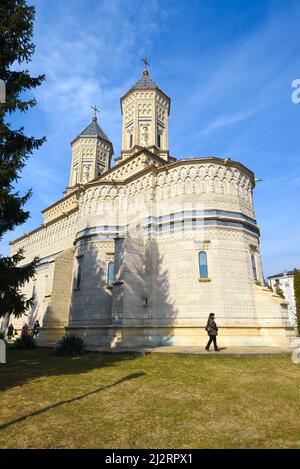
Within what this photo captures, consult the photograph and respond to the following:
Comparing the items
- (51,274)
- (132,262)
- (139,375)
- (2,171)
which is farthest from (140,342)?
(2,171)

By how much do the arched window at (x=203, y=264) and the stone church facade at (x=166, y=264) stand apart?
0.06 metres

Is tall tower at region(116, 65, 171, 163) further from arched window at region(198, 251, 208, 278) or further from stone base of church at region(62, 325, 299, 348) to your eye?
stone base of church at region(62, 325, 299, 348)

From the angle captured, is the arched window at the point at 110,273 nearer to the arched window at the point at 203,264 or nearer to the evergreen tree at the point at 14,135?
the arched window at the point at 203,264

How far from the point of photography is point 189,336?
17609mm

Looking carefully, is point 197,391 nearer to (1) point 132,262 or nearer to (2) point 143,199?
(1) point 132,262

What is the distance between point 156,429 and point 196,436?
0.72m

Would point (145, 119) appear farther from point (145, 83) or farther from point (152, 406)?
point (152, 406)

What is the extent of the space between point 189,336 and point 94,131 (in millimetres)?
27547

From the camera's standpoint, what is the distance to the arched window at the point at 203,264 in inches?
727

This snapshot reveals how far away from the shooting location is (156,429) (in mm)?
5113

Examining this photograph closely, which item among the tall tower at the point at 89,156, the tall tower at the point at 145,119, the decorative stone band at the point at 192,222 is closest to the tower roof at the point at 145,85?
the tall tower at the point at 145,119

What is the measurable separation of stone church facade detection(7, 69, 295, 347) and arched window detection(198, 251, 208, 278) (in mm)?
62

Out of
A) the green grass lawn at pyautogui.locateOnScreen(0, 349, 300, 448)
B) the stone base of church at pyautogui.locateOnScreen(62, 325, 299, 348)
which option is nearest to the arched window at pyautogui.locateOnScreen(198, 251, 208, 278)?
the stone base of church at pyautogui.locateOnScreen(62, 325, 299, 348)

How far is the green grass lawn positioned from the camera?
4711 millimetres
